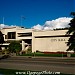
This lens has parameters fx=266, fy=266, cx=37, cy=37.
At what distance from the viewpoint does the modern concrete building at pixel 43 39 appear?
7194 centimetres

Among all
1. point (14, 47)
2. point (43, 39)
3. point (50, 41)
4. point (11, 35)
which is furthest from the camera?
point (11, 35)

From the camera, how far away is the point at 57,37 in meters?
72.5

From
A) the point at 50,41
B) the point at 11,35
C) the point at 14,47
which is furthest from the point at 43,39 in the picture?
the point at 11,35

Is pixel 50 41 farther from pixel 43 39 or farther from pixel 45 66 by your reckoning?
pixel 45 66

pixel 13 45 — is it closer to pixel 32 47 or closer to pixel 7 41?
pixel 32 47

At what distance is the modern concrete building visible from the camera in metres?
71.9

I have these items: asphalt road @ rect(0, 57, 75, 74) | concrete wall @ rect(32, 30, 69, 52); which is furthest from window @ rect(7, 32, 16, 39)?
asphalt road @ rect(0, 57, 75, 74)

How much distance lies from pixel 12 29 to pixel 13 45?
47.5 ft

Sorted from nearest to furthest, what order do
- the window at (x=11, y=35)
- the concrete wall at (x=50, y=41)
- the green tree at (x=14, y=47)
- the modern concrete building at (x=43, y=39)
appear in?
the concrete wall at (x=50, y=41) < the modern concrete building at (x=43, y=39) < the green tree at (x=14, y=47) < the window at (x=11, y=35)

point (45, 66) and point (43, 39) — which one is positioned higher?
point (43, 39)

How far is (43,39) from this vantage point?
246 feet

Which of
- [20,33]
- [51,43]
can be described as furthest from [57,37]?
[20,33]

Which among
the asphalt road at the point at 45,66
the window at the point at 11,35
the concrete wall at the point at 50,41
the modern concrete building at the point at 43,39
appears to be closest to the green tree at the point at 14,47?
the modern concrete building at the point at 43,39

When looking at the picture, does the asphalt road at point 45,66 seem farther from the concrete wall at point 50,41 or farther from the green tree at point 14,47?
the green tree at point 14,47
